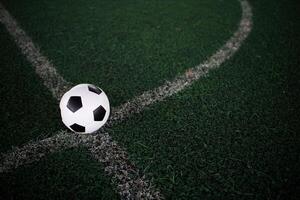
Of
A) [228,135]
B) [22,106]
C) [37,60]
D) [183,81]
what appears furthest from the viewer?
[37,60]

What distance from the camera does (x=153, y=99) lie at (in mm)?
2846

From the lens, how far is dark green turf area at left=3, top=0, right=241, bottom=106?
10.4ft

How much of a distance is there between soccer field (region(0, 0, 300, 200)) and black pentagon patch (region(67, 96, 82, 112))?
29 centimetres

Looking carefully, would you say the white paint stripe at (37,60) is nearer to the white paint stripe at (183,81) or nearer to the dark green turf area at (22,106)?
the dark green turf area at (22,106)

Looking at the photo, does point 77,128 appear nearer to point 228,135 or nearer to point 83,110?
point 83,110

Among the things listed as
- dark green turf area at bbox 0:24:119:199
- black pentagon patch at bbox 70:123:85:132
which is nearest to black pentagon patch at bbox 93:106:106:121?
black pentagon patch at bbox 70:123:85:132

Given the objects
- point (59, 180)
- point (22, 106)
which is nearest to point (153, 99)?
point (59, 180)

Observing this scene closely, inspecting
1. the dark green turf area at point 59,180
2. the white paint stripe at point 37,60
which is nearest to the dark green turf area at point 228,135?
the dark green turf area at point 59,180

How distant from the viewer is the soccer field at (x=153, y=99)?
7.16 feet

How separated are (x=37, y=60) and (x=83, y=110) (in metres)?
1.38

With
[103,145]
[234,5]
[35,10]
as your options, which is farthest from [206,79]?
[35,10]

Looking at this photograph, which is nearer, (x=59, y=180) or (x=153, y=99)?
(x=59, y=180)

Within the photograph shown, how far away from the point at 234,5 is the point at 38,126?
12.4 feet

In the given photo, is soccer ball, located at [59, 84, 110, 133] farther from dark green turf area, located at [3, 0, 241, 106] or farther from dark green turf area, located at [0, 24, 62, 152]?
dark green turf area, located at [3, 0, 241, 106]
